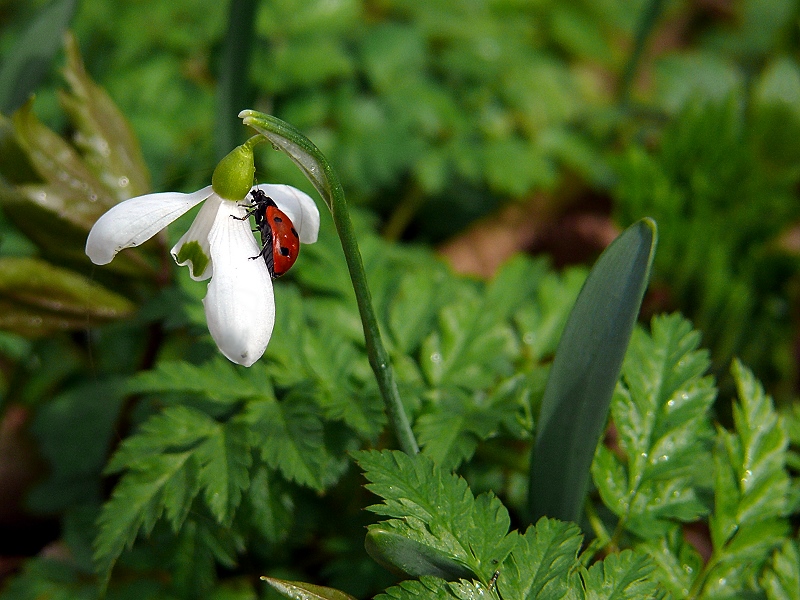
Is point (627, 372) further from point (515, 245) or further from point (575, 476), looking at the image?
point (515, 245)

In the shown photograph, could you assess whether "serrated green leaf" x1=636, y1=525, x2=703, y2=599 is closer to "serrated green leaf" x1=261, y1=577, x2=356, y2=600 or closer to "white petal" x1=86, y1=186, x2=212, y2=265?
"serrated green leaf" x1=261, y1=577, x2=356, y2=600

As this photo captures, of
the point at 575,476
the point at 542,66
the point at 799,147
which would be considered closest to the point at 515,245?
the point at 542,66

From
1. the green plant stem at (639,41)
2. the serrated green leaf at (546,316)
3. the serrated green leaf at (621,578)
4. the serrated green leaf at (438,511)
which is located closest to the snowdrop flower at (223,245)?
the serrated green leaf at (438,511)

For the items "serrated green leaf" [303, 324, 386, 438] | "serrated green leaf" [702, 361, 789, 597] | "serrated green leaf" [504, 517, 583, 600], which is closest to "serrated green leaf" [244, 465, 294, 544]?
"serrated green leaf" [303, 324, 386, 438]

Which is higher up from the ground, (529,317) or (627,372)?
(627,372)

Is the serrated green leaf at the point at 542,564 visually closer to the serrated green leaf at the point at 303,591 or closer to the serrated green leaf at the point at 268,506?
the serrated green leaf at the point at 303,591

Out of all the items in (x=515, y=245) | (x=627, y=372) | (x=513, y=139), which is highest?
(x=627, y=372)
